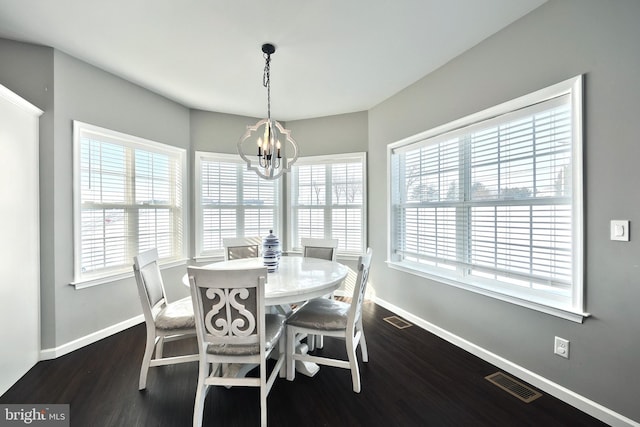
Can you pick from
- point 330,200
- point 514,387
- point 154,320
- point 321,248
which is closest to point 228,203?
point 330,200

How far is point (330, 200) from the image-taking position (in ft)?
14.0

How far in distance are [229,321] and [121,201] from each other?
2.33m

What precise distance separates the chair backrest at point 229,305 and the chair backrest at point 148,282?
0.57 metres

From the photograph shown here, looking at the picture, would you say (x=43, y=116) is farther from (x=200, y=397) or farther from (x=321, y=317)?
(x=321, y=317)

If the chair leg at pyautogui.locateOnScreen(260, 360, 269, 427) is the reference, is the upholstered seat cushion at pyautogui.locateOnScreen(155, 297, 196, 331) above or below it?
above

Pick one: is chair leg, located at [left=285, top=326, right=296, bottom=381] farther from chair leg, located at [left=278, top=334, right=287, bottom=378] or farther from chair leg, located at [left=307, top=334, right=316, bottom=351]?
chair leg, located at [left=307, top=334, right=316, bottom=351]

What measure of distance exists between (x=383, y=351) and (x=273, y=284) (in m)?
1.30

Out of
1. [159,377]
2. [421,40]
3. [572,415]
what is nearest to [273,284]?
[159,377]

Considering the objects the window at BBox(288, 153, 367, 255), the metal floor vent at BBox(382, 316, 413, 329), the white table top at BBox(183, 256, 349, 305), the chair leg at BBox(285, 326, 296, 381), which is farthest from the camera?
the window at BBox(288, 153, 367, 255)

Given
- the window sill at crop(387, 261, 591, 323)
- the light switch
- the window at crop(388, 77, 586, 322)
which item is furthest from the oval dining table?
the light switch

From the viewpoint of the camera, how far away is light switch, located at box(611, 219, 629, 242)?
5.24 ft

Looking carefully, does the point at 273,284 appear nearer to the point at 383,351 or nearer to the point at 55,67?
the point at 383,351

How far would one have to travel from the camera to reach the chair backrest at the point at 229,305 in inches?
62.7

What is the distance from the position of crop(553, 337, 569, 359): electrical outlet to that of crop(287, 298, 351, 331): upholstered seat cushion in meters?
1.45
